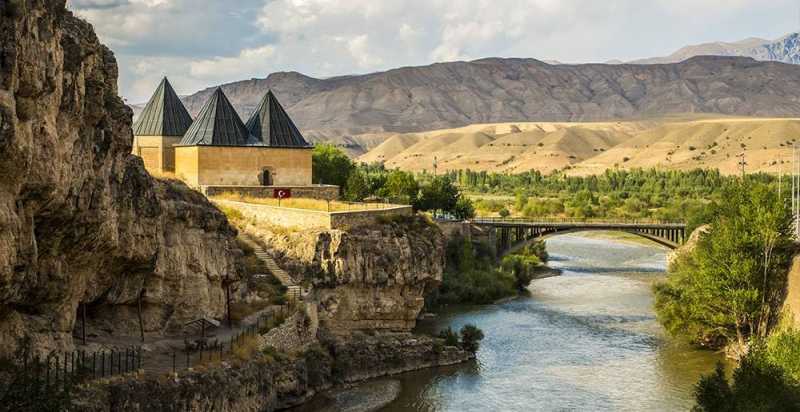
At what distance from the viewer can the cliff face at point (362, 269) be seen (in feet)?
123

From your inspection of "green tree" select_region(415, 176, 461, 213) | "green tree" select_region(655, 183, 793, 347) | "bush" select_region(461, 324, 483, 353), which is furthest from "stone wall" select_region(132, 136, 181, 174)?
"green tree" select_region(655, 183, 793, 347)

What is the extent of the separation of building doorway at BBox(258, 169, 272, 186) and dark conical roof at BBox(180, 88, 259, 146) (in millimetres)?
1330

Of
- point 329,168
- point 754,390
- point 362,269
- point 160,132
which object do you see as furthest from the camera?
point 329,168

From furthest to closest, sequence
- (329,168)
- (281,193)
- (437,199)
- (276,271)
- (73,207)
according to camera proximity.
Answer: (437,199) → (329,168) → (281,193) → (276,271) → (73,207)

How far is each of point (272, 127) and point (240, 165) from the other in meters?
2.61

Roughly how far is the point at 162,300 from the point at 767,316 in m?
21.4

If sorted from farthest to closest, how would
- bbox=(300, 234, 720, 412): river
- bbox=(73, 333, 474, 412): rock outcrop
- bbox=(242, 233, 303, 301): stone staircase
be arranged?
bbox=(242, 233, 303, 301): stone staircase, bbox=(300, 234, 720, 412): river, bbox=(73, 333, 474, 412): rock outcrop

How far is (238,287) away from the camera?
3297 cm

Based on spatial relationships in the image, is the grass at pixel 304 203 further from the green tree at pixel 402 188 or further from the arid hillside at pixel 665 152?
the arid hillside at pixel 665 152

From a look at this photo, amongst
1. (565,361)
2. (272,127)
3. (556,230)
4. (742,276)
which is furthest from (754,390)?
(556,230)

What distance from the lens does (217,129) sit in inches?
1802

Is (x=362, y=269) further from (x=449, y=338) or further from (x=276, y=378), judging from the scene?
(x=276, y=378)

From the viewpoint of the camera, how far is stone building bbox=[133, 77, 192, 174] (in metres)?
49.0

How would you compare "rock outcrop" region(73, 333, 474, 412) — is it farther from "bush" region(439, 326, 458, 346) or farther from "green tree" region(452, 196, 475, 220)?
"green tree" region(452, 196, 475, 220)
